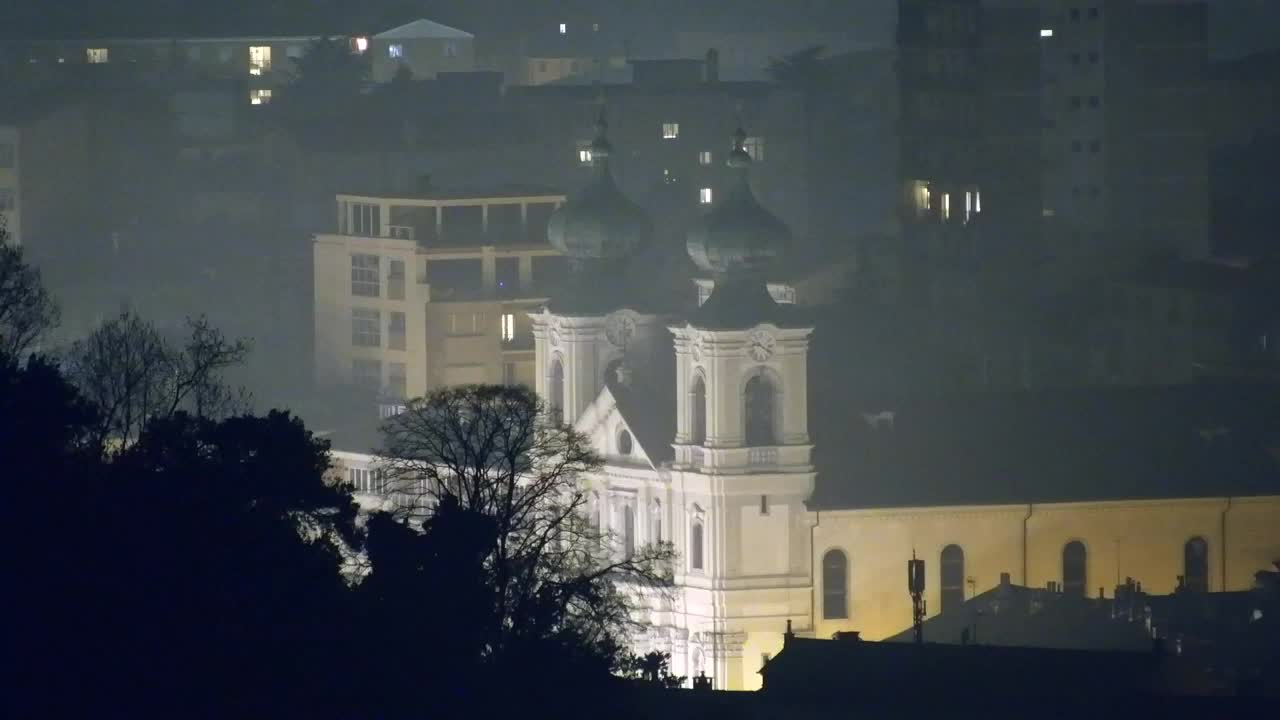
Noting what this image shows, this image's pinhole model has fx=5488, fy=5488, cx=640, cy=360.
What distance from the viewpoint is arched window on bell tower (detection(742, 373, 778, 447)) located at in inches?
3036

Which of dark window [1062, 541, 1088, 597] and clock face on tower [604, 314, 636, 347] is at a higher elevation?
clock face on tower [604, 314, 636, 347]

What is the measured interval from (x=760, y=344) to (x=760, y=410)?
141cm

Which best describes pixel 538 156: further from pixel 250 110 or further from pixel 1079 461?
pixel 1079 461

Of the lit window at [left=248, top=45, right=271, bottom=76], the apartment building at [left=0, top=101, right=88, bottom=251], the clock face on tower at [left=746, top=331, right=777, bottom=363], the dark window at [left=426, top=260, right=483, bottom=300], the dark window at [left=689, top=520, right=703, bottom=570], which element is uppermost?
the lit window at [left=248, top=45, right=271, bottom=76]

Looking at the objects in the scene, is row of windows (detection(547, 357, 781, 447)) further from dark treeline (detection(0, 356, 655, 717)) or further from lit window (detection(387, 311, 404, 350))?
lit window (detection(387, 311, 404, 350))

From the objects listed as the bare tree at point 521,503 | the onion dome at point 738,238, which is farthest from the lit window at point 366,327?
the bare tree at point 521,503

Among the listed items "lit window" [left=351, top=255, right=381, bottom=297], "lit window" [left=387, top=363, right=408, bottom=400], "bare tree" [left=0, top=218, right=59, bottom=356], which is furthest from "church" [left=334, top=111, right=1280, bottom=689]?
"lit window" [left=351, top=255, right=381, bottom=297]

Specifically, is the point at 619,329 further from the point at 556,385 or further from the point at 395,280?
the point at 395,280

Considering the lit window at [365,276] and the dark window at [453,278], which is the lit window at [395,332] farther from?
the dark window at [453,278]

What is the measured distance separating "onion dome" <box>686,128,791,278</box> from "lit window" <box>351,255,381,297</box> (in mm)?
27728

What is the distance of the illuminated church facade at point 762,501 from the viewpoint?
77.2m

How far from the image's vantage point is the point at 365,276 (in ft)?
352

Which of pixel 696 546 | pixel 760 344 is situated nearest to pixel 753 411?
pixel 760 344

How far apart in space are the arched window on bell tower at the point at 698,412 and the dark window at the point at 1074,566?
5.82 meters
